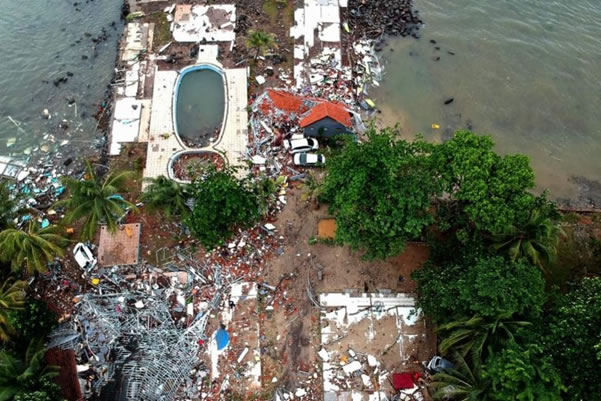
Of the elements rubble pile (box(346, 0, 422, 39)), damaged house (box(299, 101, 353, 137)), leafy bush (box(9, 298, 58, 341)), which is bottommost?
leafy bush (box(9, 298, 58, 341))

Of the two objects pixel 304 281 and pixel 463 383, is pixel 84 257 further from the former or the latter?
pixel 463 383

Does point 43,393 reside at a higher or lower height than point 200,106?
lower

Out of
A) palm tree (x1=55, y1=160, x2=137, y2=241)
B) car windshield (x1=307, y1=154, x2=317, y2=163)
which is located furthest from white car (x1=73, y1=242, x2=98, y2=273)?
car windshield (x1=307, y1=154, x2=317, y2=163)

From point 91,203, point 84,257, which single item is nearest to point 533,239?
point 91,203

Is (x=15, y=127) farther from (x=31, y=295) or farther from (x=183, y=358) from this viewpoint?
(x=183, y=358)

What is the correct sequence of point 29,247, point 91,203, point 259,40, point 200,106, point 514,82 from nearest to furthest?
point 29,247
point 91,203
point 259,40
point 200,106
point 514,82

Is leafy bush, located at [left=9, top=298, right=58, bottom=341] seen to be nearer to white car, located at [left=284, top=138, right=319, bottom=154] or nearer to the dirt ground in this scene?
the dirt ground

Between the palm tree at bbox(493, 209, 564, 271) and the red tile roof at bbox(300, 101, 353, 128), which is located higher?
the red tile roof at bbox(300, 101, 353, 128)
